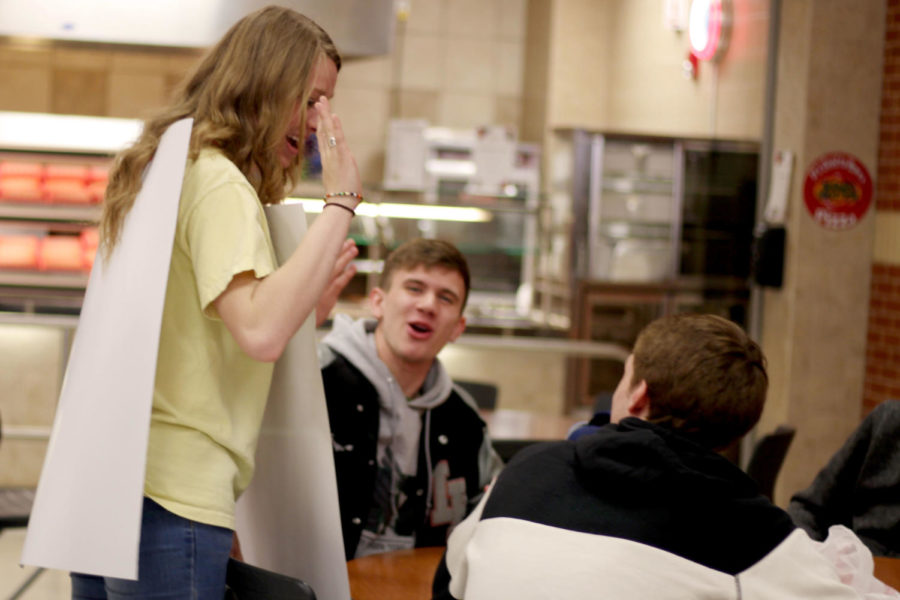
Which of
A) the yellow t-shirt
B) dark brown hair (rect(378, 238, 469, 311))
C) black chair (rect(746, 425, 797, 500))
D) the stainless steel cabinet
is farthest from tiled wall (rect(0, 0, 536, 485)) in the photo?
the yellow t-shirt

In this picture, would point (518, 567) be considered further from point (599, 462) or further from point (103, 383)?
point (103, 383)

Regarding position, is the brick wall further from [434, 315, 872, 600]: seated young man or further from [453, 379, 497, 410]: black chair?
[434, 315, 872, 600]: seated young man

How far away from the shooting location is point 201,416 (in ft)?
5.14

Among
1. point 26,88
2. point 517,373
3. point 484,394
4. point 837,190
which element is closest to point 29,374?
point 484,394

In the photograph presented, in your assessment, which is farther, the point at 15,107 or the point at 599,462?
the point at 15,107

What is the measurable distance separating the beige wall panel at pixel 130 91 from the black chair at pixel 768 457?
6.13m

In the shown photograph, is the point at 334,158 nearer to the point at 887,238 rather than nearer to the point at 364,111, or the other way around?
the point at 887,238

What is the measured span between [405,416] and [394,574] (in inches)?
20.1

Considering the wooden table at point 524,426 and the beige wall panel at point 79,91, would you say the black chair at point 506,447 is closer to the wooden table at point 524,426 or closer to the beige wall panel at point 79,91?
the wooden table at point 524,426

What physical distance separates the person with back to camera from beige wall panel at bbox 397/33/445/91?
7569 millimetres

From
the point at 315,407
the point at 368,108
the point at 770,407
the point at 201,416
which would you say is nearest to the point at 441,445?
the point at 315,407

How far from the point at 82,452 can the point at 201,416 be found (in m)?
0.18

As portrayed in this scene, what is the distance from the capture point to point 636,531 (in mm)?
1458

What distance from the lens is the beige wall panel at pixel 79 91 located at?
8195 mm
